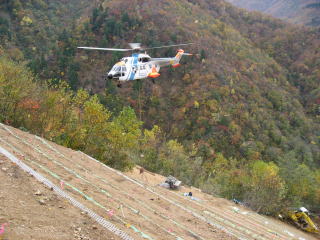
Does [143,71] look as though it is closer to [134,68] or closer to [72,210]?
[134,68]

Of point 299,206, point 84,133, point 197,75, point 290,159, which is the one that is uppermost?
point 197,75

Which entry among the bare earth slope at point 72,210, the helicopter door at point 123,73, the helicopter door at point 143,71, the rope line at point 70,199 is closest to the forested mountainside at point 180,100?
the helicopter door at point 123,73

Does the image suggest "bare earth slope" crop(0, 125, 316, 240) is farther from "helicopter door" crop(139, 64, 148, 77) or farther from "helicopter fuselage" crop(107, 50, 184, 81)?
"helicopter door" crop(139, 64, 148, 77)

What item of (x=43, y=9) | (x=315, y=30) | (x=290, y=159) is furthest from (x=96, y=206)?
(x=315, y=30)

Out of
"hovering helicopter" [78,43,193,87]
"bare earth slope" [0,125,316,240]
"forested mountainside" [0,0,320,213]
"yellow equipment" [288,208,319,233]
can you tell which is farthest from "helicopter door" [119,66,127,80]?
"yellow equipment" [288,208,319,233]

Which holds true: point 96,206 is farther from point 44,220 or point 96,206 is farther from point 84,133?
point 84,133

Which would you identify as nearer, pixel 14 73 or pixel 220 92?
pixel 14 73

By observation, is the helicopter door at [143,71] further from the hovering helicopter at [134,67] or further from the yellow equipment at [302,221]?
the yellow equipment at [302,221]
